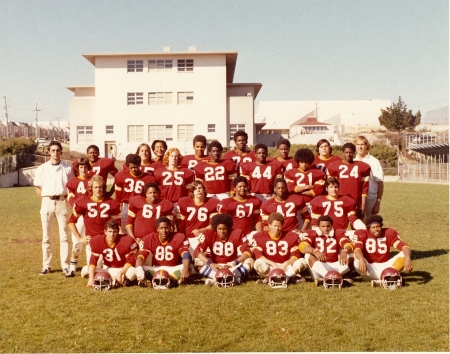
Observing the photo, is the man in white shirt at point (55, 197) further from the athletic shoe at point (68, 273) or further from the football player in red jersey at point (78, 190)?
the football player in red jersey at point (78, 190)

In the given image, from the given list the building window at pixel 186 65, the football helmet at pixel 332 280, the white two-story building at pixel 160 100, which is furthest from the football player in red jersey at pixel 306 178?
the building window at pixel 186 65

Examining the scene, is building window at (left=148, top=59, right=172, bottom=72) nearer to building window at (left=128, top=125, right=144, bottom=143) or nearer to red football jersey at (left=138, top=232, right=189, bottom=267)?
building window at (left=128, top=125, right=144, bottom=143)

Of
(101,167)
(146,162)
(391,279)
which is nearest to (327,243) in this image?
(391,279)

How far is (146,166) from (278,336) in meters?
4.26

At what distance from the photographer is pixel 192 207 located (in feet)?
25.3

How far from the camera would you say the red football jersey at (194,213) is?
769 centimetres

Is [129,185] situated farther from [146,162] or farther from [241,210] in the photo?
[241,210]

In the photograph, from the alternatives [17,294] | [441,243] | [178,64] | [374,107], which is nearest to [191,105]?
[178,64]

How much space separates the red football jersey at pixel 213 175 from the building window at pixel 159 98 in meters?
36.1

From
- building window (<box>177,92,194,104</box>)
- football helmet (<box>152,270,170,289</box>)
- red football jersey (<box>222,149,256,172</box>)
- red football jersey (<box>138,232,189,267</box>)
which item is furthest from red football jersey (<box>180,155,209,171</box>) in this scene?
building window (<box>177,92,194,104</box>)

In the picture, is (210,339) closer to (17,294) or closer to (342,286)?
(342,286)

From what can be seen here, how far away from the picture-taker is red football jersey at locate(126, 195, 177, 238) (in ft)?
24.8

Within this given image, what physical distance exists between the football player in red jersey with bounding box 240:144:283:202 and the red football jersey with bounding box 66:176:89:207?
249cm

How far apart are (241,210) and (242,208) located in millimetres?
34
